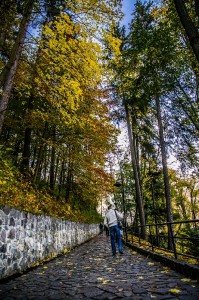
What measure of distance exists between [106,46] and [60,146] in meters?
5.98

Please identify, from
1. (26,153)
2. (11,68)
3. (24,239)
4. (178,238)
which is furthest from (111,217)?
(11,68)

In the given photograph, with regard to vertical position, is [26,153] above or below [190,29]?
below

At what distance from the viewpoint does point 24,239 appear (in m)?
6.16

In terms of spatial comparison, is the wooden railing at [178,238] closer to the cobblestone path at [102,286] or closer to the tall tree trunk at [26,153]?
the cobblestone path at [102,286]

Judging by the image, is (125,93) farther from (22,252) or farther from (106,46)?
(22,252)

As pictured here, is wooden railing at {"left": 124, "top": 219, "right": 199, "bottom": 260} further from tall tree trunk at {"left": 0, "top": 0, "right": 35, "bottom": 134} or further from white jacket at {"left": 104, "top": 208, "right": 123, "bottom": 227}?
tall tree trunk at {"left": 0, "top": 0, "right": 35, "bottom": 134}

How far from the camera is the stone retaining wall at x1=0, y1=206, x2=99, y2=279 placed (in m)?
5.05

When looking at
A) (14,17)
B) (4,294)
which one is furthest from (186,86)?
(4,294)

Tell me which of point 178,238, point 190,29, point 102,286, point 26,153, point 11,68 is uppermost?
point 11,68

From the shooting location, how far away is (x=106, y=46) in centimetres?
864

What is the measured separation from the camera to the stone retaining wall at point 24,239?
16.6ft

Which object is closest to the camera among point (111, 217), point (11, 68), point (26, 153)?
point (11, 68)

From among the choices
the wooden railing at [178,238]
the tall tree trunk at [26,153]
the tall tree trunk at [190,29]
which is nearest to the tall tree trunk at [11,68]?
the tall tree trunk at [26,153]

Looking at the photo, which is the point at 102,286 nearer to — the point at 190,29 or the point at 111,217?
the point at 111,217
